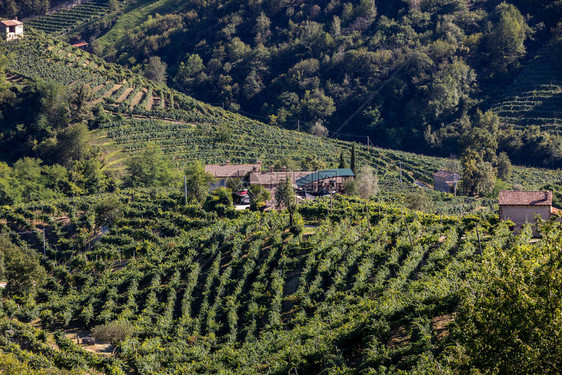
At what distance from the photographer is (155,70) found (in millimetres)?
107688

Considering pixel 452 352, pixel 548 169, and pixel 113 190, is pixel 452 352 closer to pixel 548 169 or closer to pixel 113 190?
pixel 113 190

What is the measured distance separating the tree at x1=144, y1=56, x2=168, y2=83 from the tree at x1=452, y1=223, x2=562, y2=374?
9408 centimetres

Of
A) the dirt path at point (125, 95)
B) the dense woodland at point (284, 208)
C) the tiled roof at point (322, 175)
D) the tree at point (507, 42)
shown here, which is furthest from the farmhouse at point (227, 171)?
the tree at point (507, 42)

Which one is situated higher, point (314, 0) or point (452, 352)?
point (314, 0)

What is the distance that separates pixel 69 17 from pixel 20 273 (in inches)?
4314

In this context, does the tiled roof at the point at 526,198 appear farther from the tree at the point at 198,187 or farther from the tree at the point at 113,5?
the tree at the point at 113,5

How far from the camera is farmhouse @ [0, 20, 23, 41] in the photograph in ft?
310

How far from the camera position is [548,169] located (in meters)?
76.0

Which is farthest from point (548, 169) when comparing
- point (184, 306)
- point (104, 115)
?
point (184, 306)

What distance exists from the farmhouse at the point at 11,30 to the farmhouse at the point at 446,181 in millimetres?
64078

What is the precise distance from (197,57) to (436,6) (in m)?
41.0

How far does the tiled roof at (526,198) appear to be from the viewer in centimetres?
3809

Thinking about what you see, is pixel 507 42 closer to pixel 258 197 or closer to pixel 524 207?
pixel 524 207

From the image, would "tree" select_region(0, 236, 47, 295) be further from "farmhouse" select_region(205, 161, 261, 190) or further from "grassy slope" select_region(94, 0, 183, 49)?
"grassy slope" select_region(94, 0, 183, 49)
